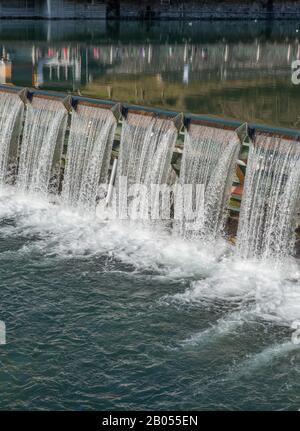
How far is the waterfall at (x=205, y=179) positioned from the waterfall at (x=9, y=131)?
7586 mm

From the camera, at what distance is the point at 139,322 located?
15.4 m

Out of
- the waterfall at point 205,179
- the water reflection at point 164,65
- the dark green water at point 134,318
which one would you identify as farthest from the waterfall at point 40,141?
the water reflection at point 164,65

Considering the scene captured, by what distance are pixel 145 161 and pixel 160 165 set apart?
744 mm

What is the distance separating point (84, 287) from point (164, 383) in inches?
184

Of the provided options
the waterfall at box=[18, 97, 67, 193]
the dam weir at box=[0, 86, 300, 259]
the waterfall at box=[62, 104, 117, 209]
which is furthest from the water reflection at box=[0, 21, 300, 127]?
Result: the waterfall at box=[62, 104, 117, 209]

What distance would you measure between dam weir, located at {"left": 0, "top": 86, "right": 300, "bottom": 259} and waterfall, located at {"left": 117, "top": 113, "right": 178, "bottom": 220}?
0.03 metres

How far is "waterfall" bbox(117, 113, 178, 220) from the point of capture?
2044cm

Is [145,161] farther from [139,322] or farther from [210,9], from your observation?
[210,9]

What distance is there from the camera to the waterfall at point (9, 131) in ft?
81.1

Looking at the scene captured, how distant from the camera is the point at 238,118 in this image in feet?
96.8

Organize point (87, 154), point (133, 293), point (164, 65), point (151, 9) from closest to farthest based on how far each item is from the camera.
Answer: point (133, 293) → point (87, 154) → point (164, 65) → point (151, 9)

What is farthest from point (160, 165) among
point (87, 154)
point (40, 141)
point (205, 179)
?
point (40, 141)

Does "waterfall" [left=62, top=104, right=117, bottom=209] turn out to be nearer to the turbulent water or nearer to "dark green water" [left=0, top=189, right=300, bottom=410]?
the turbulent water
